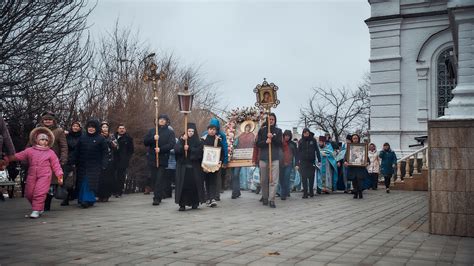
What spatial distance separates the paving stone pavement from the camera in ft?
20.5

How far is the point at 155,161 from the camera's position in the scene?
588 inches

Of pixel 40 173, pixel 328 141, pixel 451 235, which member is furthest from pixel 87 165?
pixel 328 141

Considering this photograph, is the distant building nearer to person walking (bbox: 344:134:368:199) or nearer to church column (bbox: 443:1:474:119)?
person walking (bbox: 344:134:368:199)

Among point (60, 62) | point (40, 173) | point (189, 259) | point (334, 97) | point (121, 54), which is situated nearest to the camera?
point (189, 259)

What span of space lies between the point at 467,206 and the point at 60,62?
426 inches

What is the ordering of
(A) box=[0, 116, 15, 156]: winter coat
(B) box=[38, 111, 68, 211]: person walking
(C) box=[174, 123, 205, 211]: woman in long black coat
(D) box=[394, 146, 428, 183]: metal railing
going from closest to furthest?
(A) box=[0, 116, 15, 156]: winter coat < (B) box=[38, 111, 68, 211]: person walking < (C) box=[174, 123, 205, 211]: woman in long black coat < (D) box=[394, 146, 428, 183]: metal railing

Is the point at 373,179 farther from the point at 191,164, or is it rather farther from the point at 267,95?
the point at 191,164

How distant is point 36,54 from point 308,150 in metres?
8.25

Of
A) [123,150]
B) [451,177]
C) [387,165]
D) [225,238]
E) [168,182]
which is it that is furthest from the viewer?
[387,165]

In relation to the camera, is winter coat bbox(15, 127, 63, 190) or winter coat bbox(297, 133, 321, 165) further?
winter coat bbox(297, 133, 321, 165)

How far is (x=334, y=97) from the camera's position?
171ft

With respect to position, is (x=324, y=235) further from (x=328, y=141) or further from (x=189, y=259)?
(x=328, y=141)

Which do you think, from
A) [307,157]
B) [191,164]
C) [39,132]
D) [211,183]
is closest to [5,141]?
[39,132]

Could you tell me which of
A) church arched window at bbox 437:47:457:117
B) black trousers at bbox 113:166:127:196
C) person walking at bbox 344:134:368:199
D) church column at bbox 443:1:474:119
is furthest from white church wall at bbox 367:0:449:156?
church column at bbox 443:1:474:119
